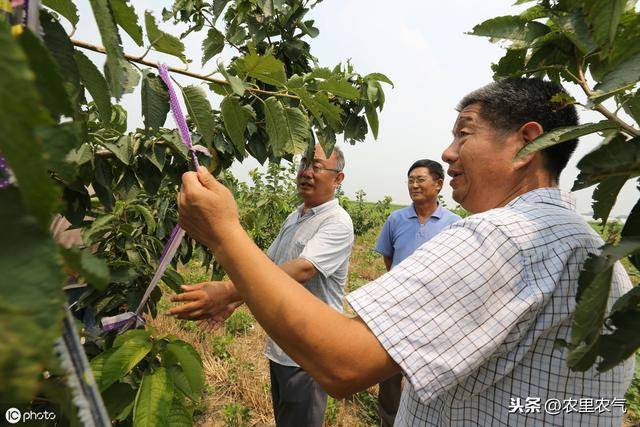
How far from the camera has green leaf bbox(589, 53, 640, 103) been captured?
1.76 feet

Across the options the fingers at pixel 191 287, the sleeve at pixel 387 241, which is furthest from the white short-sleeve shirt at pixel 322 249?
the sleeve at pixel 387 241

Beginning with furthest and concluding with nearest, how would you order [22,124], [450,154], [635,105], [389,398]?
[389,398]
[450,154]
[635,105]
[22,124]

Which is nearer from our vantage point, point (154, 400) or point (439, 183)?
point (154, 400)

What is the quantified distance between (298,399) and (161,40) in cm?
238

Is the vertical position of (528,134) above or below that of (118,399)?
above

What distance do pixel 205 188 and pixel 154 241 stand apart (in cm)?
76

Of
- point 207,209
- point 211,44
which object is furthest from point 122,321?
point 211,44

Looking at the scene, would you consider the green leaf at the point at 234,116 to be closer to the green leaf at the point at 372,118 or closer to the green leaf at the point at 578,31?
the green leaf at the point at 372,118

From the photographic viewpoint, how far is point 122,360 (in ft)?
3.19

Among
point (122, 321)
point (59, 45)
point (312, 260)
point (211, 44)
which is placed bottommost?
point (312, 260)

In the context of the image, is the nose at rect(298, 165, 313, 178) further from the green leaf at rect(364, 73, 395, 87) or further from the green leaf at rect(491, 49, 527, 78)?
the green leaf at rect(491, 49, 527, 78)

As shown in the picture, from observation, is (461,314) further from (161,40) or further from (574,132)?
(161,40)

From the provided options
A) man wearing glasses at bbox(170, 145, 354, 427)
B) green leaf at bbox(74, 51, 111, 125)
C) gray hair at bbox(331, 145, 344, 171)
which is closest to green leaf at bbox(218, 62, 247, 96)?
green leaf at bbox(74, 51, 111, 125)

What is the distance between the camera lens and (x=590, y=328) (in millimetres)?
542
